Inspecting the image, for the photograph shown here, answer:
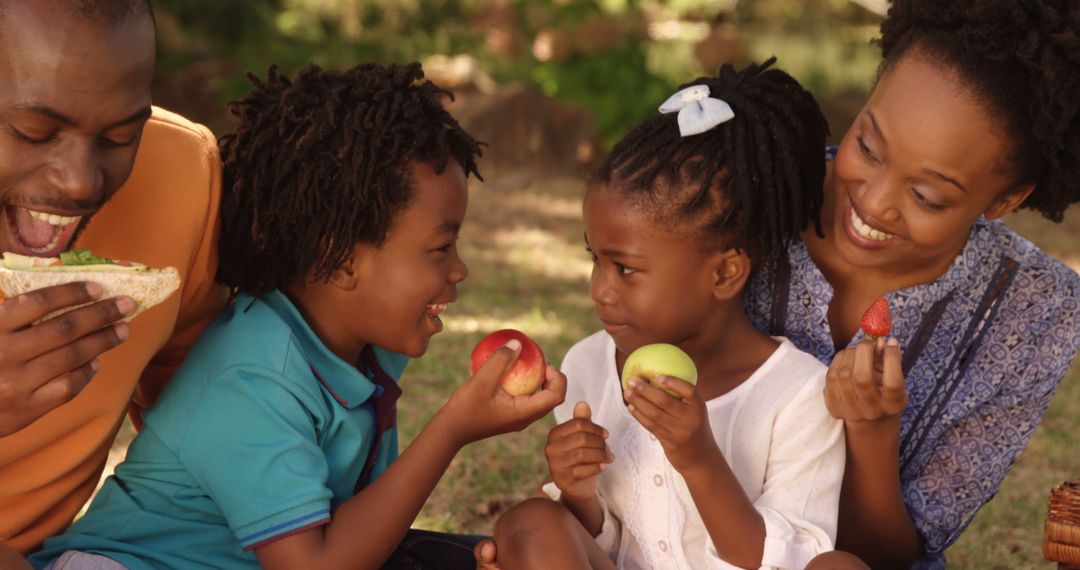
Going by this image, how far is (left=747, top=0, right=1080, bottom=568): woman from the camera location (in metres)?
2.59

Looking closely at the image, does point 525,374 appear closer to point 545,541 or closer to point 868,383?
point 545,541

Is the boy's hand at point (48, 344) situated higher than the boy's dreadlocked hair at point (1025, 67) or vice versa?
the boy's dreadlocked hair at point (1025, 67)

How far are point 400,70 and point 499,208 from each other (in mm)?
5467

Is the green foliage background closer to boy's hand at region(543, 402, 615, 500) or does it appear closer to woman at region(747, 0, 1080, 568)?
woman at region(747, 0, 1080, 568)

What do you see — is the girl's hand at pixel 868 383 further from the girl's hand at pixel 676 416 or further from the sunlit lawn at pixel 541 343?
the sunlit lawn at pixel 541 343

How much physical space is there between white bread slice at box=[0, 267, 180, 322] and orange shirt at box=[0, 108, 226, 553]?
36cm

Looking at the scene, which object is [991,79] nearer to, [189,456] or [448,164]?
[448,164]

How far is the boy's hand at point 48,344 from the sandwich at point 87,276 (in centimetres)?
3

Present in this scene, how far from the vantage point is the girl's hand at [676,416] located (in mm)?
2357

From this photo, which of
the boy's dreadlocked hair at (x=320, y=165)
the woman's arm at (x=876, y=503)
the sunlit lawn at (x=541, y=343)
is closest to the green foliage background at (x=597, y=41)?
the sunlit lawn at (x=541, y=343)

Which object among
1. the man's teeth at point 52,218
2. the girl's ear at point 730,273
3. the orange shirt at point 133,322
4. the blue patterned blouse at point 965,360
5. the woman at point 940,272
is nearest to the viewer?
the man's teeth at point 52,218

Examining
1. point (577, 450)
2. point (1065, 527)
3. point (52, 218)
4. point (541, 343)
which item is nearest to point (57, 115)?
point (52, 218)

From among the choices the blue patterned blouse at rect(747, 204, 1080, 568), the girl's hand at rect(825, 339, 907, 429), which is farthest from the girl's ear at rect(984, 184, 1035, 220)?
the girl's hand at rect(825, 339, 907, 429)

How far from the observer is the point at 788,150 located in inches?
107
